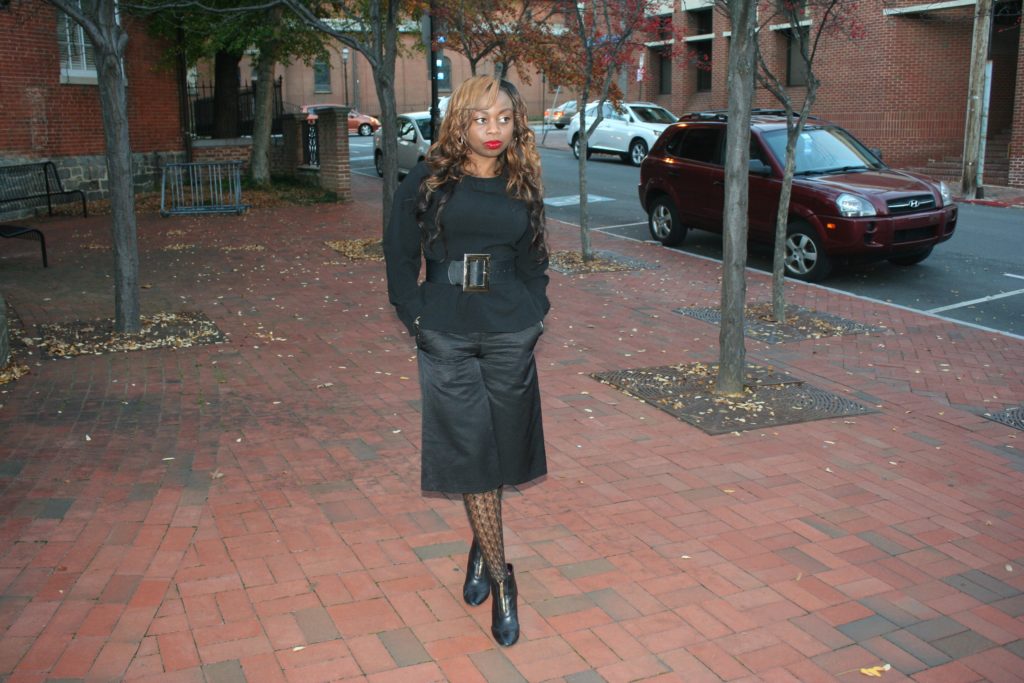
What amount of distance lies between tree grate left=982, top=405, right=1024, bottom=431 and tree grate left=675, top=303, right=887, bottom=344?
2.11 metres

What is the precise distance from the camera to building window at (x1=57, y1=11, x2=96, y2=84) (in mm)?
18203

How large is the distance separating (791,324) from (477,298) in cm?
606

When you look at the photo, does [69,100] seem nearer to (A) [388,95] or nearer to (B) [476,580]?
(A) [388,95]

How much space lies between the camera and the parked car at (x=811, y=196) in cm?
1120

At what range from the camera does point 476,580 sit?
4160 mm

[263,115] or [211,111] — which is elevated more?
[211,111]

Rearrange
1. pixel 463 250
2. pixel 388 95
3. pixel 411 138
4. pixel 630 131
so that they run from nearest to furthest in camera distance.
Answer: pixel 463 250 → pixel 388 95 → pixel 411 138 → pixel 630 131

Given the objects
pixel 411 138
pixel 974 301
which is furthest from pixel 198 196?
pixel 974 301

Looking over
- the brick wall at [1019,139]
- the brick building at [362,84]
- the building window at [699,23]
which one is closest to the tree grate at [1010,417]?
the brick wall at [1019,139]

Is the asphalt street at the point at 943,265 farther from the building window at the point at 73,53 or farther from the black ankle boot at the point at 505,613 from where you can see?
the building window at the point at 73,53

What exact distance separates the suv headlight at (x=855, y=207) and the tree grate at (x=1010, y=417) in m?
4.60

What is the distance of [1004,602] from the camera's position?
13.8 feet

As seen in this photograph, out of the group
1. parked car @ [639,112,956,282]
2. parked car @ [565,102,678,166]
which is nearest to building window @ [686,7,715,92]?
parked car @ [565,102,678,166]

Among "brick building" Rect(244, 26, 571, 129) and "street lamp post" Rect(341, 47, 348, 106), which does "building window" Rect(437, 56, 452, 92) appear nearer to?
"brick building" Rect(244, 26, 571, 129)
